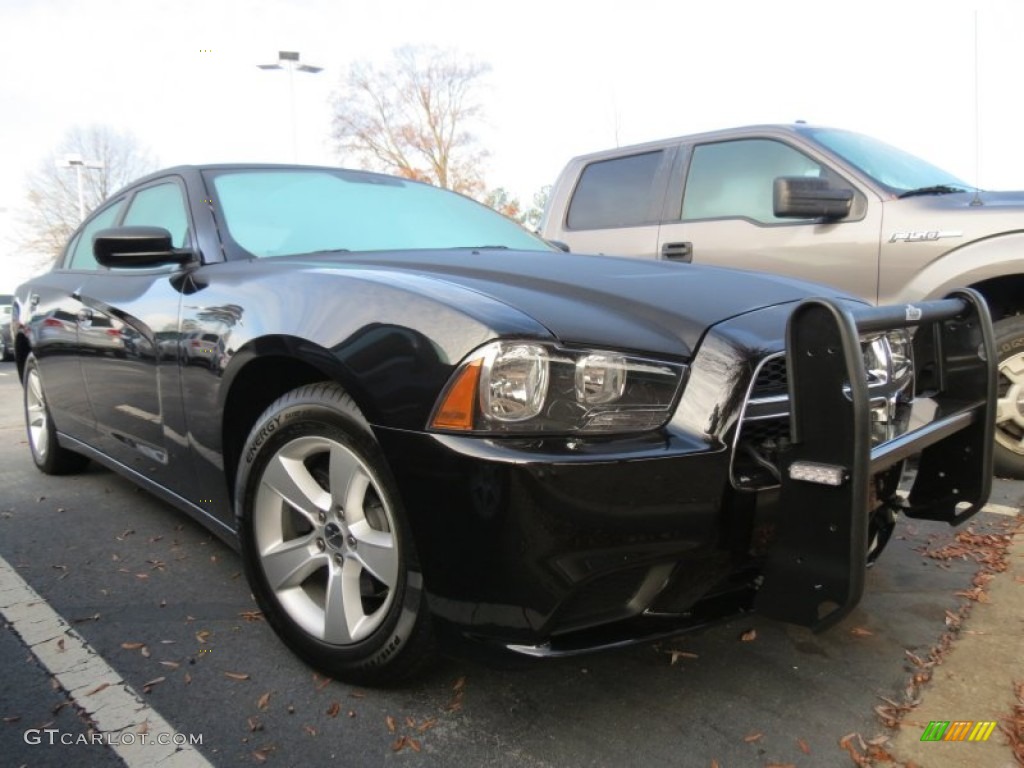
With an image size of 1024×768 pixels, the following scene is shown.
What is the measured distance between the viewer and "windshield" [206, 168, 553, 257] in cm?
289

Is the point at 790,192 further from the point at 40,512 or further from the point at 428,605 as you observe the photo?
the point at 40,512

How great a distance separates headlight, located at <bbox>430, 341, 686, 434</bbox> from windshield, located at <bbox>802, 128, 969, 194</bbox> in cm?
323

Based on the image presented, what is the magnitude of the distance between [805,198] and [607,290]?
232 cm

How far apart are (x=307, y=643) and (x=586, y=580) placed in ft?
3.17

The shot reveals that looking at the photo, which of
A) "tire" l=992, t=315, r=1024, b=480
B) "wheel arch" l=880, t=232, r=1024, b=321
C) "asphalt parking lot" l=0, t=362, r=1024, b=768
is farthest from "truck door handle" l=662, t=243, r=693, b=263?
"asphalt parking lot" l=0, t=362, r=1024, b=768

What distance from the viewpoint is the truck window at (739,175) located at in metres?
4.53

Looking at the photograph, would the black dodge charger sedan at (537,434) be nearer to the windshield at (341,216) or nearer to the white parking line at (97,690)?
the windshield at (341,216)

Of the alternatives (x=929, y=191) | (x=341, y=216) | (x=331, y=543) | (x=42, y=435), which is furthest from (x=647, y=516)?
(x=42, y=435)

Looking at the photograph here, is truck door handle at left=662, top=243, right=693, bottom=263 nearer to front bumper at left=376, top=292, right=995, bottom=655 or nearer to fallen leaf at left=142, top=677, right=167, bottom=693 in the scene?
front bumper at left=376, top=292, right=995, bottom=655

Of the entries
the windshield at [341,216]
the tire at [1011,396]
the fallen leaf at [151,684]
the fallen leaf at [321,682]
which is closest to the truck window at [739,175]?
the tire at [1011,396]

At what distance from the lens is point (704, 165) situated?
16.1 feet

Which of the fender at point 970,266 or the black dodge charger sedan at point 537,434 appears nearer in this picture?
the black dodge charger sedan at point 537,434

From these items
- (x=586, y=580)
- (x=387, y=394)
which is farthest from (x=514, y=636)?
(x=387, y=394)

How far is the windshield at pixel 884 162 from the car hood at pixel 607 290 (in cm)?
218
